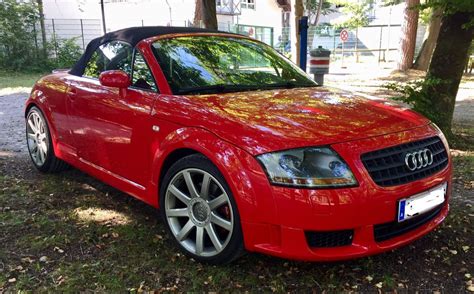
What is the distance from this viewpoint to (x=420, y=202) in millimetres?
2729

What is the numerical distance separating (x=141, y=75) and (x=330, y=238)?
6.33 ft

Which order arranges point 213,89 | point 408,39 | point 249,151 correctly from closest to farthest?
point 249,151 → point 213,89 → point 408,39

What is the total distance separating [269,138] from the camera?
2568 mm

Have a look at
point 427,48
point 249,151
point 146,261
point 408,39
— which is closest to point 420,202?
point 249,151

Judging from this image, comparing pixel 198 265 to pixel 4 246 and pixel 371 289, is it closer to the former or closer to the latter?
pixel 371 289

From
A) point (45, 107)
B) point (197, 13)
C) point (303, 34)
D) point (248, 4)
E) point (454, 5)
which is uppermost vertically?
point (248, 4)

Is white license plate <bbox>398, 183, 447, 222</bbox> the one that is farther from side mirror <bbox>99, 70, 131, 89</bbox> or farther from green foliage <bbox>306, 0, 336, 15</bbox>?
green foliage <bbox>306, 0, 336, 15</bbox>

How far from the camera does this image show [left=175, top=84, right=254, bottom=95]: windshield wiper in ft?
10.8

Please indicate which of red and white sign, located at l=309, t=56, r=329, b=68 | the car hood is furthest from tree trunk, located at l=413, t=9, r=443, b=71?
the car hood

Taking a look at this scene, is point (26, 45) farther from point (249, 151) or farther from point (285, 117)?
point (249, 151)

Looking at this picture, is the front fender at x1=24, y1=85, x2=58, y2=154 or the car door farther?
the front fender at x1=24, y1=85, x2=58, y2=154

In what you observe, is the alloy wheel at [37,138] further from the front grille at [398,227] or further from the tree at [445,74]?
the tree at [445,74]

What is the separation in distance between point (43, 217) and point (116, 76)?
1363 millimetres

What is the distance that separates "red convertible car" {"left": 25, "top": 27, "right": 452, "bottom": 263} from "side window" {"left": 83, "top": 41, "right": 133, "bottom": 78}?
0.02m
